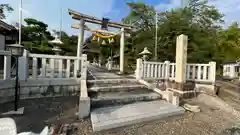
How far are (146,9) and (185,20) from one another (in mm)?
4741

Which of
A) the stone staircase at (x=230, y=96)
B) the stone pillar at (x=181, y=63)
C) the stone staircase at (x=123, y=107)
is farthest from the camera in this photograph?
the stone pillar at (x=181, y=63)

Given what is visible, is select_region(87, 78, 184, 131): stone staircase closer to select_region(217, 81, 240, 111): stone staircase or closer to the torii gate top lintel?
select_region(217, 81, 240, 111): stone staircase

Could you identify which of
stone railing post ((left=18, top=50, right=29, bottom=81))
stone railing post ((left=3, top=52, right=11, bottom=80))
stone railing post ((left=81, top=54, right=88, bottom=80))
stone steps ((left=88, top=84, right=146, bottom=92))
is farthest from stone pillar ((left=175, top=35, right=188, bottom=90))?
stone railing post ((left=3, top=52, right=11, bottom=80))

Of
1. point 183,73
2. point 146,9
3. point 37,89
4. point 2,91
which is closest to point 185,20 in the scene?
point 146,9

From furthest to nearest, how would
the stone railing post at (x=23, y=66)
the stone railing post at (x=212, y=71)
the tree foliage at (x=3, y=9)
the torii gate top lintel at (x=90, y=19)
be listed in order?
the tree foliage at (x=3, y=9) < the torii gate top lintel at (x=90, y=19) < the stone railing post at (x=212, y=71) < the stone railing post at (x=23, y=66)

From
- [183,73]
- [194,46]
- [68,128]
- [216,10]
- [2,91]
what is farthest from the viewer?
[216,10]

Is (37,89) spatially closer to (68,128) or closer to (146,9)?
(68,128)

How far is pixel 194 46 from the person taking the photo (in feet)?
29.3

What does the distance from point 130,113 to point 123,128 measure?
1.64 feet

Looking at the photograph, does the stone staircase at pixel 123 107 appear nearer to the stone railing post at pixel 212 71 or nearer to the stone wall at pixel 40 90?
the stone wall at pixel 40 90

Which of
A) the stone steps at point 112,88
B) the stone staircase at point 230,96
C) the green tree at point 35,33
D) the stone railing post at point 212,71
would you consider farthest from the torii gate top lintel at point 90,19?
the green tree at point 35,33

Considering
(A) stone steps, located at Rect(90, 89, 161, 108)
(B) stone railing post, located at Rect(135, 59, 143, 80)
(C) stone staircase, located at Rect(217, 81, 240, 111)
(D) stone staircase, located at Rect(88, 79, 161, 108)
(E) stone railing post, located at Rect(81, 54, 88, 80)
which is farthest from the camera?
(B) stone railing post, located at Rect(135, 59, 143, 80)

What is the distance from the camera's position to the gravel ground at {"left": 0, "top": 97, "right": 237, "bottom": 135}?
2.83 meters

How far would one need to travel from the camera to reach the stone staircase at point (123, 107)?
303 centimetres
